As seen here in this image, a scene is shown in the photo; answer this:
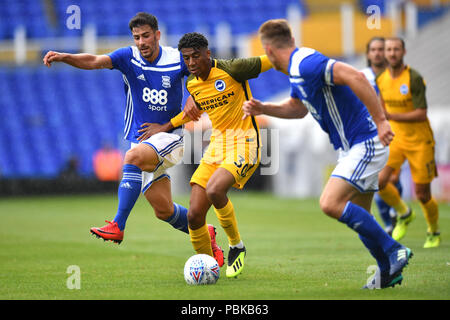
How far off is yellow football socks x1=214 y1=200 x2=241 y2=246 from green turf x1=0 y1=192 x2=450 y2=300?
397 mm

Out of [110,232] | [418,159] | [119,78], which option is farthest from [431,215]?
[119,78]

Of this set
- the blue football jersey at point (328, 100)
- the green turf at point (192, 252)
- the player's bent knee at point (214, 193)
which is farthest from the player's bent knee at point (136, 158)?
the blue football jersey at point (328, 100)

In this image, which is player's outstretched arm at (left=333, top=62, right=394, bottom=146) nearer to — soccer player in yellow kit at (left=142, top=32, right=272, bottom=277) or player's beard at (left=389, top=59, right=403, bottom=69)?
soccer player in yellow kit at (left=142, top=32, right=272, bottom=277)

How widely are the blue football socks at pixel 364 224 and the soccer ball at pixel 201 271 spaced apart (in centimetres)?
149

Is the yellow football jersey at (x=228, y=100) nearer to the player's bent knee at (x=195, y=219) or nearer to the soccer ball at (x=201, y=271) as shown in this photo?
the player's bent knee at (x=195, y=219)

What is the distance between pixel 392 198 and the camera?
10445 mm

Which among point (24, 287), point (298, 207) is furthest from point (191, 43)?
point (298, 207)

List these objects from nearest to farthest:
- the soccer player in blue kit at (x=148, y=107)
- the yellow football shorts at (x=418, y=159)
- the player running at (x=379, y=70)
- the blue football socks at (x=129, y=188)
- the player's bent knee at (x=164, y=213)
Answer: the blue football socks at (x=129, y=188) < the soccer player in blue kit at (x=148, y=107) < the player's bent knee at (x=164, y=213) < the yellow football shorts at (x=418, y=159) < the player running at (x=379, y=70)

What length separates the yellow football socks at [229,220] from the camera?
7.41 m

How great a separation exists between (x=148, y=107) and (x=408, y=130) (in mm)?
4071

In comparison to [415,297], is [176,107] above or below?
above

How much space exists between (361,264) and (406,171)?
11.6 metres

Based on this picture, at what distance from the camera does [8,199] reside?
79.3 feet
